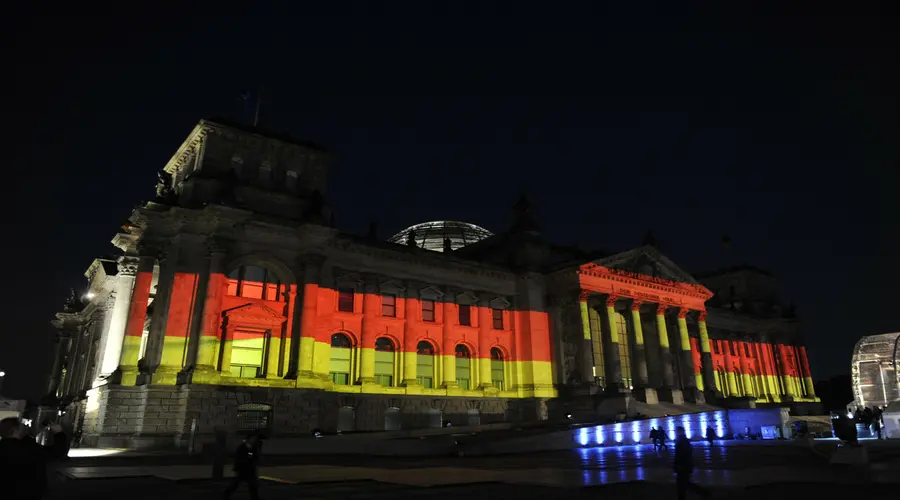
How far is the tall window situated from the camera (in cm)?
3700

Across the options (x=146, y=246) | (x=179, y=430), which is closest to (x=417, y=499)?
(x=179, y=430)

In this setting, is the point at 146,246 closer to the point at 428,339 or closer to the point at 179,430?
the point at 179,430

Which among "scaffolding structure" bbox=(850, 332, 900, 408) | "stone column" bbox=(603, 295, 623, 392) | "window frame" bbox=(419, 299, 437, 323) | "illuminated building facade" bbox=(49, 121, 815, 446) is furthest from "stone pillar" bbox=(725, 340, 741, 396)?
"window frame" bbox=(419, 299, 437, 323)

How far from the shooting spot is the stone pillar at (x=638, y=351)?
2109 inches

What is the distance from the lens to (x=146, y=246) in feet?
120

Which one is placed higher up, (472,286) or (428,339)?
(472,286)

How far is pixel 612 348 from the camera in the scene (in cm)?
5219

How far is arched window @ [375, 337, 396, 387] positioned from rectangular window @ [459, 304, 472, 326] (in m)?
7.13

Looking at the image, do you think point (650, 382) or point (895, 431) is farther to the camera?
point (650, 382)

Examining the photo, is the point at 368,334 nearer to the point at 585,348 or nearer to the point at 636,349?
the point at 585,348

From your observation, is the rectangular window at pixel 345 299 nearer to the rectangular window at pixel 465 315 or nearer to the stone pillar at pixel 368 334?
the stone pillar at pixel 368 334

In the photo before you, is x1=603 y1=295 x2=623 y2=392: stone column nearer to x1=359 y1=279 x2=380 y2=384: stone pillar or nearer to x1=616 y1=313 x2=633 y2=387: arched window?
x1=616 y1=313 x2=633 y2=387: arched window

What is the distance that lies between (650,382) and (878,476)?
138 feet

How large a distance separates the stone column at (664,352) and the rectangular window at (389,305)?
1079 inches
